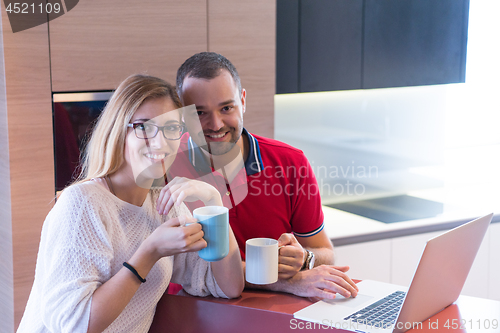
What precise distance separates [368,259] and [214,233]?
5.57 feet

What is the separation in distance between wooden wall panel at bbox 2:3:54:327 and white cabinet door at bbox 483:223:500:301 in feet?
7.75

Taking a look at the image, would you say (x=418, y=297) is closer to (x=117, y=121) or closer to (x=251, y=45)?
(x=117, y=121)

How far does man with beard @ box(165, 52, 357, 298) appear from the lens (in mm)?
1735

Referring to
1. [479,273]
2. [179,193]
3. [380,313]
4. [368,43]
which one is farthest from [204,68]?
[479,273]

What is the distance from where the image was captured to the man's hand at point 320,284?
1413 millimetres

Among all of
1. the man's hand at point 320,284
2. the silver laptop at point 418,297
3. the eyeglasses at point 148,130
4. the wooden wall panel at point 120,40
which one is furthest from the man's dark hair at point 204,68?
the silver laptop at point 418,297

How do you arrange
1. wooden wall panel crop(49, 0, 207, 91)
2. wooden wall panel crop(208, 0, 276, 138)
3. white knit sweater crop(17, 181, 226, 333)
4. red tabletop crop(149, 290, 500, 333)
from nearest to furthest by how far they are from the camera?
white knit sweater crop(17, 181, 226, 333) → red tabletop crop(149, 290, 500, 333) → wooden wall panel crop(49, 0, 207, 91) → wooden wall panel crop(208, 0, 276, 138)

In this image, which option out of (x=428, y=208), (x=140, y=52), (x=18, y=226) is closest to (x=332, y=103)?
(x=428, y=208)

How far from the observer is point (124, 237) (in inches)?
53.6

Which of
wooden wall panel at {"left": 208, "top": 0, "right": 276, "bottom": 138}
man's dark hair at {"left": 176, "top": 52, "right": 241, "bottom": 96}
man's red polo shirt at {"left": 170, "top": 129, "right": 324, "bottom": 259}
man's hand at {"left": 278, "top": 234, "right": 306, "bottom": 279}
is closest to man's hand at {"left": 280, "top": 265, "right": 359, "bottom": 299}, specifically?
man's hand at {"left": 278, "top": 234, "right": 306, "bottom": 279}

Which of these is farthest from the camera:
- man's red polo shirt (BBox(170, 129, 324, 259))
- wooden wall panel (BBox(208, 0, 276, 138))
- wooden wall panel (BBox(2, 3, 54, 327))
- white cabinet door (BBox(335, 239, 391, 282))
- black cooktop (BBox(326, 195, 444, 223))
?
black cooktop (BBox(326, 195, 444, 223))

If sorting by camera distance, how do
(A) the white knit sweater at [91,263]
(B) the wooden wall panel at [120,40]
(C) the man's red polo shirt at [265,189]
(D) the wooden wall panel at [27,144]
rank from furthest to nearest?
1. (B) the wooden wall panel at [120,40]
2. (D) the wooden wall panel at [27,144]
3. (C) the man's red polo shirt at [265,189]
4. (A) the white knit sweater at [91,263]

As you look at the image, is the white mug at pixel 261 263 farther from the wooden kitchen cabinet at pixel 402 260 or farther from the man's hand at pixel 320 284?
the wooden kitchen cabinet at pixel 402 260

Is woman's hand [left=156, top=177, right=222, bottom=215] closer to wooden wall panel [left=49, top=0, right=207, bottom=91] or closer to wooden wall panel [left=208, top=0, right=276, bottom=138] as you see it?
wooden wall panel [left=49, top=0, right=207, bottom=91]
